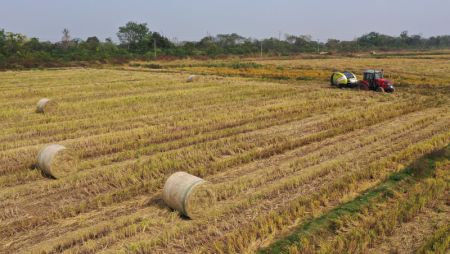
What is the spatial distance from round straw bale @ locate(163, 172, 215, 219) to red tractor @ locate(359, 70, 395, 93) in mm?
16212

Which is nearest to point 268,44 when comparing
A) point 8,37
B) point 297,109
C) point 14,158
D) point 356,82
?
point 8,37

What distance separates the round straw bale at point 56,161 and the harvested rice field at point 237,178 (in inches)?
6.6

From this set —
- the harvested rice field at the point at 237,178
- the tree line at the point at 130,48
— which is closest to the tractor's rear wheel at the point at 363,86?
the harvested rice field at the point at 237,178

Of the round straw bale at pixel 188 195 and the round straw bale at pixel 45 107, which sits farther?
the round straw bale at pixel 45 107

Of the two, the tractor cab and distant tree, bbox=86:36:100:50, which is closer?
the tractor cab

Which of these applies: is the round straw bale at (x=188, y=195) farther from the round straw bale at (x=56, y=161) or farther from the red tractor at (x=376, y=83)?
the red tractor at (x=376, y=83)

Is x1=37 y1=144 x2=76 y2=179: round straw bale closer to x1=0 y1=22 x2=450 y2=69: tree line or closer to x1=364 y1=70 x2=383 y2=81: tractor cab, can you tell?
x1=364 y1=70 x2=383 y2=81: tractor cab

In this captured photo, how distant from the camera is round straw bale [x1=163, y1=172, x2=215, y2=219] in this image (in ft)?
21.4

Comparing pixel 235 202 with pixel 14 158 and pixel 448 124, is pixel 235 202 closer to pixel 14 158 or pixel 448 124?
pixel 14 158

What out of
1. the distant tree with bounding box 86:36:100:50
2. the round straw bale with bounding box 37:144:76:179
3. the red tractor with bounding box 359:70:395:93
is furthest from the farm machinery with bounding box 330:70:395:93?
the distant tree with bounding box 86:36:100:50

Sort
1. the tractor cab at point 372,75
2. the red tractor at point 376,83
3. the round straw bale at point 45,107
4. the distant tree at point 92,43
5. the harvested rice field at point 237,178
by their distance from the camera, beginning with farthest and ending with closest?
the distant tree at point 92,43 → the tractor cab at point 372,75 → the red tractor at point 376,83 → the round straw bale at point 45,107 → the harvested rice field at point 237,178

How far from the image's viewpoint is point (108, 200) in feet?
23.8

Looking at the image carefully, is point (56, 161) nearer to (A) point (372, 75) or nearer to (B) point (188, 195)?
(B) point (188, 195)

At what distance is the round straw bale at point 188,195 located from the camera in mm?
6535
